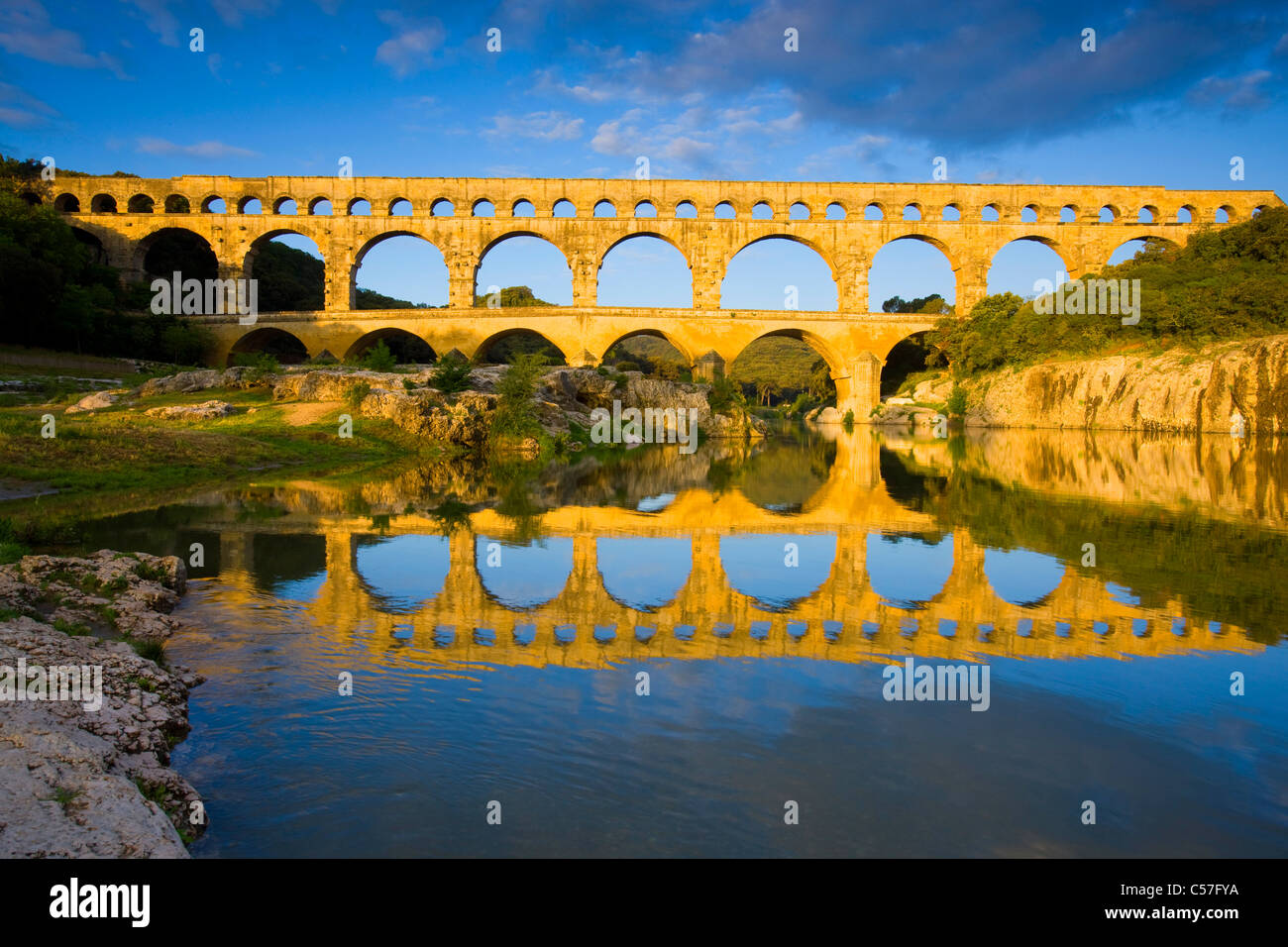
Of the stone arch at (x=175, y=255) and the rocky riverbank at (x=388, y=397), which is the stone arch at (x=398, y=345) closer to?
the stone arch at (x=175, y=255)

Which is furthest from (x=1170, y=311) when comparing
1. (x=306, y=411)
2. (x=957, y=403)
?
(x=306, y=411)

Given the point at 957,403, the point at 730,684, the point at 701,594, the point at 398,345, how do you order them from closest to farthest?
1. the point at 730,684
2. the point at 701,594
3. the point at 957,403
4. the point at 398,345

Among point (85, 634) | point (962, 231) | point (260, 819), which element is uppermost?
point (962, 231)

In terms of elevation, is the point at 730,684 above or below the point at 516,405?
below

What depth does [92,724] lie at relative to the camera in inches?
128

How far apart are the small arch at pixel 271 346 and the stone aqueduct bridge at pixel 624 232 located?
0.75ft

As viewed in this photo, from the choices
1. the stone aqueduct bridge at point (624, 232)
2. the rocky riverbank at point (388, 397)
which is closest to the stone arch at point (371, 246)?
the stone aqueduct bridge at point (624, 232)

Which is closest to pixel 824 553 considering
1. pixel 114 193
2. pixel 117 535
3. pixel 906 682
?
pixel 906 682

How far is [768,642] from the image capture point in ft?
15.9

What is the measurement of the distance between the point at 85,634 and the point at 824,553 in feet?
19.9

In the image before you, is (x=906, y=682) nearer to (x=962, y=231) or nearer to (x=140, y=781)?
(x=140, y=781)

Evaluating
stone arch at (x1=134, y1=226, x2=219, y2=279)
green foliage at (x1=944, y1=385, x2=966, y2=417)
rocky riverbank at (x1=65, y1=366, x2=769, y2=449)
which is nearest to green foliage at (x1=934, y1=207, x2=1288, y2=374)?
green foliage at (x1=944, y1=385, x2=966, y2=417)

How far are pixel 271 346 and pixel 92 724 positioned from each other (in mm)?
46541

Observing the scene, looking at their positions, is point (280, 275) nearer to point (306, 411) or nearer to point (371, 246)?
point (371, 246)
